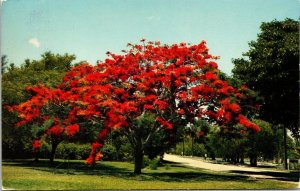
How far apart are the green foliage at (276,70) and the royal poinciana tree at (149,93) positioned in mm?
1973

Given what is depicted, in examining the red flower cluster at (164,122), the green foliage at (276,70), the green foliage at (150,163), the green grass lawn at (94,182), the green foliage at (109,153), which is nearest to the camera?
the green grass lawn at (94,182)

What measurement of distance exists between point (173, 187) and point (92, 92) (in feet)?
20.7

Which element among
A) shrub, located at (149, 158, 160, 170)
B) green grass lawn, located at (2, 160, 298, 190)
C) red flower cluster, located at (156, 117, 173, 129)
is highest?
red flower cluster, located at (156, 117, 173, 129)

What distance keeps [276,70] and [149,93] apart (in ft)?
21.6

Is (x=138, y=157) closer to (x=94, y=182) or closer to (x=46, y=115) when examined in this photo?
(x=94, y=182)

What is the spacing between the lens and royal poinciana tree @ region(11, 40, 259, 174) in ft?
65.6

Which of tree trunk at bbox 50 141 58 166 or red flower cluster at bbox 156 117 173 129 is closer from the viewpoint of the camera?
red flower cluster at bbox 156 117 173 129

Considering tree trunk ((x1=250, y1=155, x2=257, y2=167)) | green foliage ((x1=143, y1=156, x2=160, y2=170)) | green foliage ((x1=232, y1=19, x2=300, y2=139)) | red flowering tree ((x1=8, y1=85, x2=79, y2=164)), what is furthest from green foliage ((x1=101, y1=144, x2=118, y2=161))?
tree trunk ((x1=250, y1=155, x2=257, y2=167))

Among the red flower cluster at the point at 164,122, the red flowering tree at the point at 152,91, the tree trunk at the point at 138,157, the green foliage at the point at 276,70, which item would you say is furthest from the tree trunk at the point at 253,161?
the red flower cluster at the point at 164,122

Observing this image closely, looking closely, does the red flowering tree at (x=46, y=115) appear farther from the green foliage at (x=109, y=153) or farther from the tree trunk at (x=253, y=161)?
the tree trunk at (x=253, y=161)

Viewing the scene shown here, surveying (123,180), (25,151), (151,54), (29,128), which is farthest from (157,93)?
(25,151)

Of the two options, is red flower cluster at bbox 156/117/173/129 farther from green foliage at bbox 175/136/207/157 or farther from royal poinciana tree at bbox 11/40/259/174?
green foliage at bbox 175/136/207/157

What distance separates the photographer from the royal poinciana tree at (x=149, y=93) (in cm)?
1998

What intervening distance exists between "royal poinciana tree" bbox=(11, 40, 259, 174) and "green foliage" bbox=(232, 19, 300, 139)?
6.47ft
